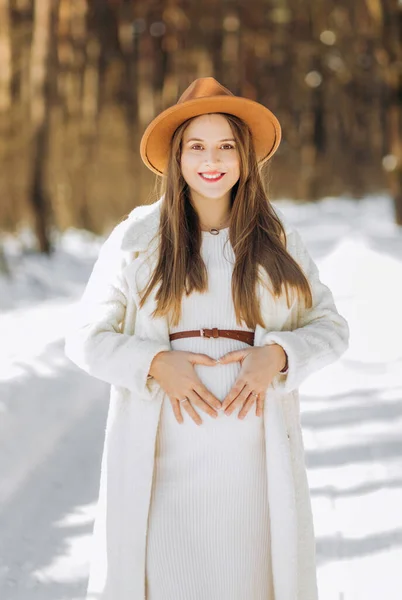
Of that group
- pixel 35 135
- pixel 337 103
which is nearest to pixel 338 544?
pixel 35 135

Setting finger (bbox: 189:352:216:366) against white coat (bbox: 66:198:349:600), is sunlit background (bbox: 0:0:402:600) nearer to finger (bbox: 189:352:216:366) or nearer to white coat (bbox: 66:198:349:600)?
white coat (bbox: 66:198:349:600)

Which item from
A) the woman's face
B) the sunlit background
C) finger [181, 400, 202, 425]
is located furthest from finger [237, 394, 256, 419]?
the sunlit background

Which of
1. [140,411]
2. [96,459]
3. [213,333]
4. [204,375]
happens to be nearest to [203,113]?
[213,333]

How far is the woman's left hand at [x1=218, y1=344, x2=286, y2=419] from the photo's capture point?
229 centimetres

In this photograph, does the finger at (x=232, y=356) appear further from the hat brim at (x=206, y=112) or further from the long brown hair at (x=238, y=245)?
the hat brim at (x=206, y=112)

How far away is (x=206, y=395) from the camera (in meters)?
2.30

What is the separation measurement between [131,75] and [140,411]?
22.7m

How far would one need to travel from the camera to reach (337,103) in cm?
3403

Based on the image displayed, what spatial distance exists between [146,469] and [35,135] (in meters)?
12.8

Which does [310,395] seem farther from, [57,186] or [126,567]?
[57,186]

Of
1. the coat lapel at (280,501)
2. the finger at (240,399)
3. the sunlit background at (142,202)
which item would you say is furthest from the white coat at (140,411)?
the sunlit background at (142,202)

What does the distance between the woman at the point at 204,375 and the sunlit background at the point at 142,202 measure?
0.50 meters

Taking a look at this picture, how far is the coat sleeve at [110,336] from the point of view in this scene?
2.33 m

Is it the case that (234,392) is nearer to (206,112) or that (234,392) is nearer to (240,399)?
(240,399)
